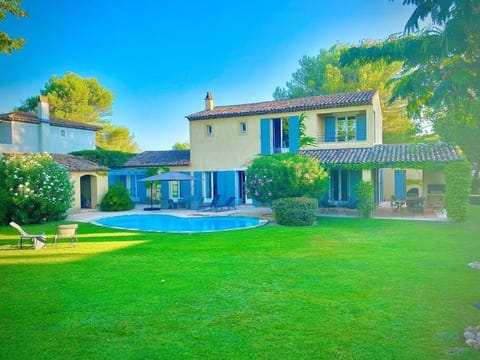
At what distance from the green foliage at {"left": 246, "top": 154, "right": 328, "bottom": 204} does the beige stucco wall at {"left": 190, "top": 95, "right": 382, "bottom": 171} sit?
6.00 metres

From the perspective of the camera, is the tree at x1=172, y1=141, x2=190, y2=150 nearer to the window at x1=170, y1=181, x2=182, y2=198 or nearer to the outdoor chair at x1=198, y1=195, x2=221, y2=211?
the window at x1=170, y1=181, x2=182, y2=198

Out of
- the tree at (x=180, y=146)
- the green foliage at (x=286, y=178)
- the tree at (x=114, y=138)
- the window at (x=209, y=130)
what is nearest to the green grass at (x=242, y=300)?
the green foliage at (x=286, y=178)

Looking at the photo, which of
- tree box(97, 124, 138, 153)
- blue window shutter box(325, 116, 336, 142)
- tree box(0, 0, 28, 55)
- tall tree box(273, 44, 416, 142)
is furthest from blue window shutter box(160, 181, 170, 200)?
tree box(97, 124, 138, 153)

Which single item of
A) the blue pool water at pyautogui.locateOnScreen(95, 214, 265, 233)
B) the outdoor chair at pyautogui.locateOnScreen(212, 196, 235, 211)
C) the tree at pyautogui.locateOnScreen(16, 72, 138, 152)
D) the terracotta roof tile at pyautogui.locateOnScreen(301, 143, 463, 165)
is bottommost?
the blue pool water at pyautogui.locateOnScreen(95, 214, 265, 233)

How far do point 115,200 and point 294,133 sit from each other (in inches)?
550

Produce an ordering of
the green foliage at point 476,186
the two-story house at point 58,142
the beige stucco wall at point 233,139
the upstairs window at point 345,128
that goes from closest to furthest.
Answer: the upstairs window at point 345,128 < the beige stucco wall at point 233,139 < the two-story house at point 58,142 < the green foliage at point 476,186

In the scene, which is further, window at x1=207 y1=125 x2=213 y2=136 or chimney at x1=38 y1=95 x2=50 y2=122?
chimney at x1=38 y1=95 x2=50 y2=122

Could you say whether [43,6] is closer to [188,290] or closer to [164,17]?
[164,17]

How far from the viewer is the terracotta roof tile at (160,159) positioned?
97.3 feet

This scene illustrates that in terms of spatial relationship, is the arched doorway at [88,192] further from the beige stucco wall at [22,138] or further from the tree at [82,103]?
the tree at [82,103]

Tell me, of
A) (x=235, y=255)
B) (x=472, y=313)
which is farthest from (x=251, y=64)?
(x=472, y=313)

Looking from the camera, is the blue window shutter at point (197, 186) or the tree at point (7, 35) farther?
the blue window shutter at point (197, 186)

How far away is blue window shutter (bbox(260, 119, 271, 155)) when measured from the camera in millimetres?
25750

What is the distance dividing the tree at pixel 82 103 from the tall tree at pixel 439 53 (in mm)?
49798
